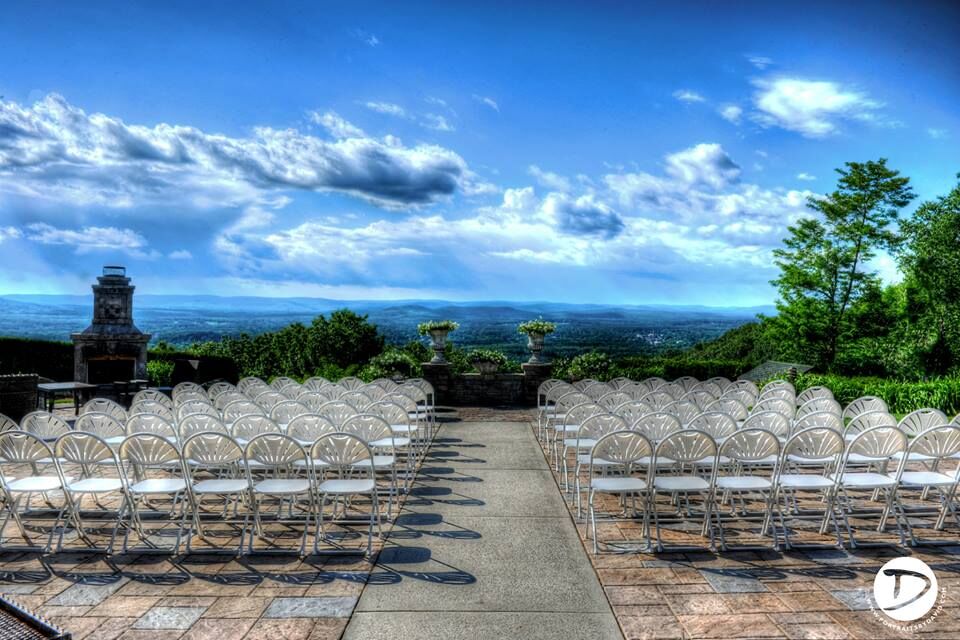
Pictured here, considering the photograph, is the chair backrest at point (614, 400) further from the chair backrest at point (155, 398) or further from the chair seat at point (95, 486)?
the chair backrest at point (155, 398)

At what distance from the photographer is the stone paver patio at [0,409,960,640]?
345 cm

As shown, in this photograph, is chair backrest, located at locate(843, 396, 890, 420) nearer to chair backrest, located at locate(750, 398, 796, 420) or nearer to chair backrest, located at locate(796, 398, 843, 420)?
chair backrest, located at locate(796, 398, 843, 420)

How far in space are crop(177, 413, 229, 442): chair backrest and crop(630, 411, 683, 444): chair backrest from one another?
364cm

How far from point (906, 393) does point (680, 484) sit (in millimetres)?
9529

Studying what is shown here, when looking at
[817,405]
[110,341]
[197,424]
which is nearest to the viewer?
[197,424]

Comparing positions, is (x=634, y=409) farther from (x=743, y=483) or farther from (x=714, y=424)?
(x=743, y=483)

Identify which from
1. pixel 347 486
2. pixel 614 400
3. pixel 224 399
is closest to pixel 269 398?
pixel 224 399

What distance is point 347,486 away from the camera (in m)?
4.83

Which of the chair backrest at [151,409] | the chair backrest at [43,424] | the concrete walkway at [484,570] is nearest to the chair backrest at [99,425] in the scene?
the chair backrest at [43,424]

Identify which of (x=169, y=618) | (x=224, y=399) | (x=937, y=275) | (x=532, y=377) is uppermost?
(x=937, y=275)

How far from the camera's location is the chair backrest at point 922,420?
241 inches

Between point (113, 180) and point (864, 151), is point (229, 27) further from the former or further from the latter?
point (113, 180)

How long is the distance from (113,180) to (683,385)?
66.2 m

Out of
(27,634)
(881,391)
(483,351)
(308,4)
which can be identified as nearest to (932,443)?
(27,634)
